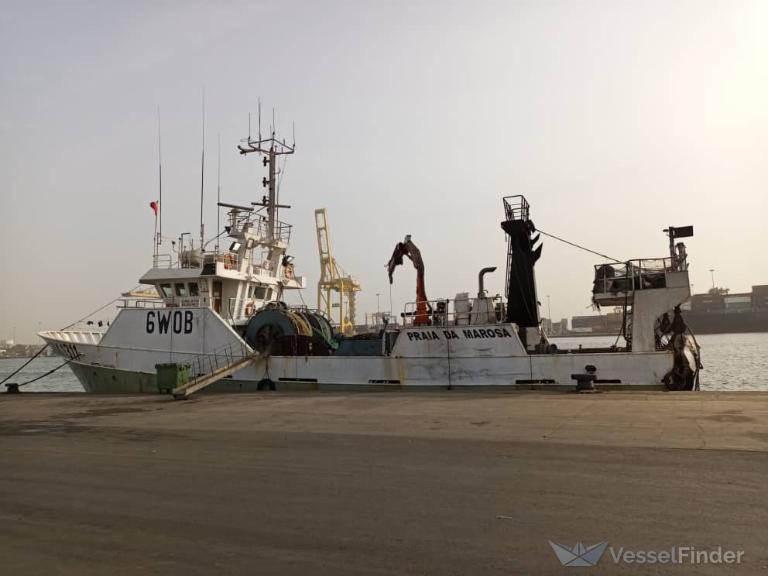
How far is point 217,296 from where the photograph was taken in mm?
20594

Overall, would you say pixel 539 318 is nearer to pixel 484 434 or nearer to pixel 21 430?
pixel 484 434

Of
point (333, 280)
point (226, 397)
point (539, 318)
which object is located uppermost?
point (333, 280)

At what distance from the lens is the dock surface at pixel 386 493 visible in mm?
3785

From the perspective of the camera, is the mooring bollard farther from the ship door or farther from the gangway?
the ship door

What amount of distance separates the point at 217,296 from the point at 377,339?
6.49m

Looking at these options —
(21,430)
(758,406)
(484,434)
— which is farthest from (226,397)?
(758,406)

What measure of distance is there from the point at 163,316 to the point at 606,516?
17920 mm

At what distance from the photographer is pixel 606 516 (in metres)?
4.40

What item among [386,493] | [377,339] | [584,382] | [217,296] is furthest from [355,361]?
[386,493]

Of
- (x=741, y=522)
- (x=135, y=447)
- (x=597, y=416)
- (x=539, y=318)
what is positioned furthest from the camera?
(x=539, y=318)

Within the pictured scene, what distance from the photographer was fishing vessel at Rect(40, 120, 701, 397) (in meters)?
15.4

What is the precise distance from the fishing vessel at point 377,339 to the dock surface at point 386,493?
19.1 ft

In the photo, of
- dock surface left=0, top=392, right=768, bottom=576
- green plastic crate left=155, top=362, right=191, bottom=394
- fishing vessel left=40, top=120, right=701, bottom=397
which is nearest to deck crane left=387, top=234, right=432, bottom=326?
fishing vessel left=40, top=120, right=701, bottom=397

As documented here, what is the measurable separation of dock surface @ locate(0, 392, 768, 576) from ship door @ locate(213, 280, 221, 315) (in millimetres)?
10703
